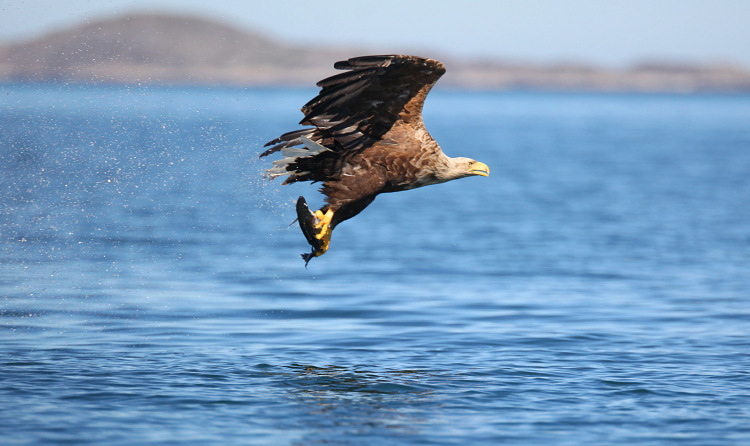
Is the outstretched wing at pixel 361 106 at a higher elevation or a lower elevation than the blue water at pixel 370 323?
higher

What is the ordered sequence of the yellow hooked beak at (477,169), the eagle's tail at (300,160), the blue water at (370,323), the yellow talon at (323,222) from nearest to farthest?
the blue water at (370,323) → the yellow talon at (323,222) → the eagle's tail at (300,160) → the yellow hooked beak at (477,169)

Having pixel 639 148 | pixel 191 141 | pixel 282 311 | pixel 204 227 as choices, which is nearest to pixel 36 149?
pixel 191 141

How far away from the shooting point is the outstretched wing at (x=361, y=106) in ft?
24.0

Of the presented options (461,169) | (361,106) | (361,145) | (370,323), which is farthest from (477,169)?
(370,323)

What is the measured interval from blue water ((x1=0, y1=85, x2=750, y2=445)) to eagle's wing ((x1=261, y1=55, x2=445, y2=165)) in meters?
1.18

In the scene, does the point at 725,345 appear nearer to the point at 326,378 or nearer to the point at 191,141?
the point at 326,378

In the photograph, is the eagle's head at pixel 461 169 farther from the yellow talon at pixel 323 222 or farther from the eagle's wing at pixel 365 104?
the yellow talon at pixel 323 222

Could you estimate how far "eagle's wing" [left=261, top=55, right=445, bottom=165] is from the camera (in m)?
7.29

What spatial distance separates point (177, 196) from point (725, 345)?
55.7 ft

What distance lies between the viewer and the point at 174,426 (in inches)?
257

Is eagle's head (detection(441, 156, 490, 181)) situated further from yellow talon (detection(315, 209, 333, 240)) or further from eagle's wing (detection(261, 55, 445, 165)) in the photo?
yellow talon (detection(315, 209, 333, 240))

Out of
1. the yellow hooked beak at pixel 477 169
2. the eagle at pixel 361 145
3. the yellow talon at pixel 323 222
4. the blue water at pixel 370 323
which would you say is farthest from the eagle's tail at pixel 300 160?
the yellow hooked beak at pixel 477 169

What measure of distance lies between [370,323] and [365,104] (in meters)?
3.32

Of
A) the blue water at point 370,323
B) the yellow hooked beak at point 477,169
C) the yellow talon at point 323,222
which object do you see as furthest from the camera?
the yellow hooked beak at point 477,169
